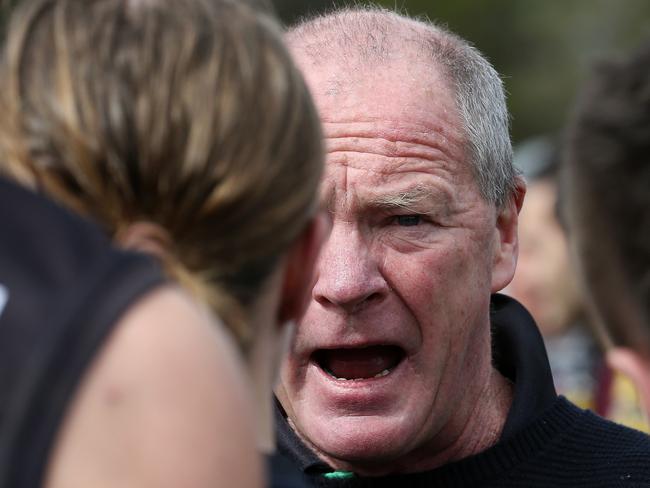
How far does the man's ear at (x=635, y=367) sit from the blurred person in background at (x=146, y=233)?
0.69 m

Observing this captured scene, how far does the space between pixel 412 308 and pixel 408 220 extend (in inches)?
9.8

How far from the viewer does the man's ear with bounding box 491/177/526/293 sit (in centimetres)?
341

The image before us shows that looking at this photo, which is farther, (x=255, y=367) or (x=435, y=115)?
(x=435, y=115)

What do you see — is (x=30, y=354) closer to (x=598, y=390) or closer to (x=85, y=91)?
(x=85, y=91)

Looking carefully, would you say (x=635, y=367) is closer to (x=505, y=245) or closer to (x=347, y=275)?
(x=347, y=275)

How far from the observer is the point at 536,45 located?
1124 inches

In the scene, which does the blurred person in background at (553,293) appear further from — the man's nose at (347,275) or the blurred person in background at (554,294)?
the man's nose at (347,275)

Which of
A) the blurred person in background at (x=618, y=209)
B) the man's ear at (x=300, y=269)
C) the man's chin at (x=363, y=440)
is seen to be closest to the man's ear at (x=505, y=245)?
the man's chin at (x=363, y=440)

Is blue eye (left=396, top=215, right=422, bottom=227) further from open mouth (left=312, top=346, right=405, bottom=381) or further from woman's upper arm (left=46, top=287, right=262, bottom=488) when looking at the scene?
woman's upper arm (left=46, top=287, right=262, bottom=488)

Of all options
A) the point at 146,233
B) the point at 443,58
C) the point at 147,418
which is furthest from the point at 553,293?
the point at 147,418

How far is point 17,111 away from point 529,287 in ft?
22.6

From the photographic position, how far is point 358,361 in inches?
126

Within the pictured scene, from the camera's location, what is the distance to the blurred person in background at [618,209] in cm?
200

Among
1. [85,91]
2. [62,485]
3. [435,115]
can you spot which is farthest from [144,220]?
[435,115]
